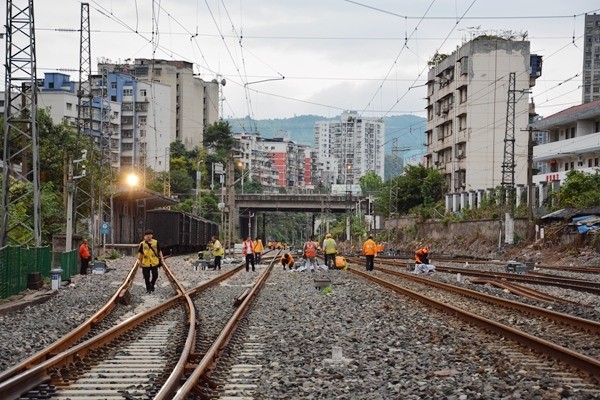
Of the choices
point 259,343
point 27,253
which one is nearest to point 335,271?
point 27,253

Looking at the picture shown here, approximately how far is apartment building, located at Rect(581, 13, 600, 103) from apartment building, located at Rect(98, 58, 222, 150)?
209 feet

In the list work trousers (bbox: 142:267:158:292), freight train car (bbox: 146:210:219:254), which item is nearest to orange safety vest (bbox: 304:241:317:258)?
work trousers (bbox: 142:267:158:292)

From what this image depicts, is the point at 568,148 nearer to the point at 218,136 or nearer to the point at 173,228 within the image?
the point at 173,228

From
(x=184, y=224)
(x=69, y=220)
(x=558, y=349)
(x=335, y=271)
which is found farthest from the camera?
(x=184, y=224)

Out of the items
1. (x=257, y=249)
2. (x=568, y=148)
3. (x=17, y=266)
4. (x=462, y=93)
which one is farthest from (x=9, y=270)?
(x=462, y=93)

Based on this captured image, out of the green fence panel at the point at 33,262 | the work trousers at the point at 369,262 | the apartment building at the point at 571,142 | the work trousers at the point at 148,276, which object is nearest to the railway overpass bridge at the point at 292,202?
the apartment building at the point at 571,142

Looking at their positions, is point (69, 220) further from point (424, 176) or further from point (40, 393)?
point (424, 176)

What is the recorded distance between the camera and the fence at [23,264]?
65.4ft

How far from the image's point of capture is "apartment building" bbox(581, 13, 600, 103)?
490 feet

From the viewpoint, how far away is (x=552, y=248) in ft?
160

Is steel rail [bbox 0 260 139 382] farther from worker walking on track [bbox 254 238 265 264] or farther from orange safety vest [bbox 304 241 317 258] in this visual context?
worker walking on track [bbox 254 238 265 264]

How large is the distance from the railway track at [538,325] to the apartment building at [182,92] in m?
103

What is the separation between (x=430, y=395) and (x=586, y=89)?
154m

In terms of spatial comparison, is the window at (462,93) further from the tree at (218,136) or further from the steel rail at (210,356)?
the steel rail at (210,356)
